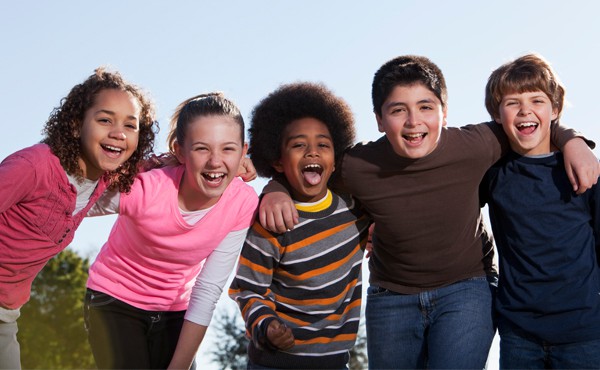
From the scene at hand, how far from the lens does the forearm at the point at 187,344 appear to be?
5.32 metres

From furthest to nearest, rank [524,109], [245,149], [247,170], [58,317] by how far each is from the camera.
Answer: [58,317]
[247,170]
[245,149]
[524,109]

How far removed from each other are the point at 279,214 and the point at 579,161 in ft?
6.52

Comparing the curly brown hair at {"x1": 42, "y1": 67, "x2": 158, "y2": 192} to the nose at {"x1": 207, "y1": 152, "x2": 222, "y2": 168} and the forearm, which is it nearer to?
the nose at {"x1": 207, "y1": 152, "x2": 222, "y2": 168}

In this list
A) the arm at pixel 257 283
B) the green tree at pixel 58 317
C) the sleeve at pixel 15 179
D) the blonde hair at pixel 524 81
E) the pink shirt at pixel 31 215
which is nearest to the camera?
the sleeve at pixel 15 179

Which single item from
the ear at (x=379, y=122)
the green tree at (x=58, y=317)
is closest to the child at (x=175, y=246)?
the ear at (x=379, y=122)

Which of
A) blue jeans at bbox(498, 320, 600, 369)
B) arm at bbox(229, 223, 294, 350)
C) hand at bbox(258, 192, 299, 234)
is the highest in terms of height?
hand at bbox(258, 192, 299, 234)

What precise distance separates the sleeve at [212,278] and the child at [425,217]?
38 cm

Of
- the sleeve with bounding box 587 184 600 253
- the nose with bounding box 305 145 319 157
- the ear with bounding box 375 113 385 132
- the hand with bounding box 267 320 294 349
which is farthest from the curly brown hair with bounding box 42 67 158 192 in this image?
the sleeve with bounding box 587 184 600 253

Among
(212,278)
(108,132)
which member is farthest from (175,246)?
(108,132)

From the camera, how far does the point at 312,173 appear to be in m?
5.29

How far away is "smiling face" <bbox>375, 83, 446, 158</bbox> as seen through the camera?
17.0 feet

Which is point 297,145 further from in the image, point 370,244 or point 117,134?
point 117,134

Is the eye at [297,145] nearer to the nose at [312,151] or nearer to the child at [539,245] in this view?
the nose at [312,151]

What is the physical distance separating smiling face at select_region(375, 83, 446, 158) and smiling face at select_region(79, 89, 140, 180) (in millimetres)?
1717
